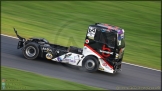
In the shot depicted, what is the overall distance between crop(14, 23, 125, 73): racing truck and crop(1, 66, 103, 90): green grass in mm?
1860

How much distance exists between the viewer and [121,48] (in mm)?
14609

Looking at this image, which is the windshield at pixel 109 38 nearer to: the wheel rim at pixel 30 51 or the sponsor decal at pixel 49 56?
the sponsor decal at pixel 49 56

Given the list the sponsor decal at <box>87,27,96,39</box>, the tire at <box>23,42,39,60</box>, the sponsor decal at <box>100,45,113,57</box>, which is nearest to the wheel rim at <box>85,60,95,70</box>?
the sponsor decal at <box>100,45,113,57</box>

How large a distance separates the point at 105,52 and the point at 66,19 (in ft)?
31.3

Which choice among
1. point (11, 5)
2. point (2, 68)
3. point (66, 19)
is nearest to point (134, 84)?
point (2, 68)

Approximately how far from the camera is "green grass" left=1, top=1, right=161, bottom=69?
19.7 meters

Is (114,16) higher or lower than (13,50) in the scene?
higher

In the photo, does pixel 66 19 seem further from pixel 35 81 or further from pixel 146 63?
pixel 35 81

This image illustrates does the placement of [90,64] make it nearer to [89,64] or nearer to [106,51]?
[89,64]

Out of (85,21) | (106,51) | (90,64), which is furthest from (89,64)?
(85,21)

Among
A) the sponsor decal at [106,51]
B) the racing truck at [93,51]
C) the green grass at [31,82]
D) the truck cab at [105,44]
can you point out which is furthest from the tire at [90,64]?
the green grass at [31,82]

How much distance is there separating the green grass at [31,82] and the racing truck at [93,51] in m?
1.86

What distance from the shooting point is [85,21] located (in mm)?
23391

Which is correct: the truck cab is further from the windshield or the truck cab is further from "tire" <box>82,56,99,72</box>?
"tire" <box>82,56,99,72</box>
